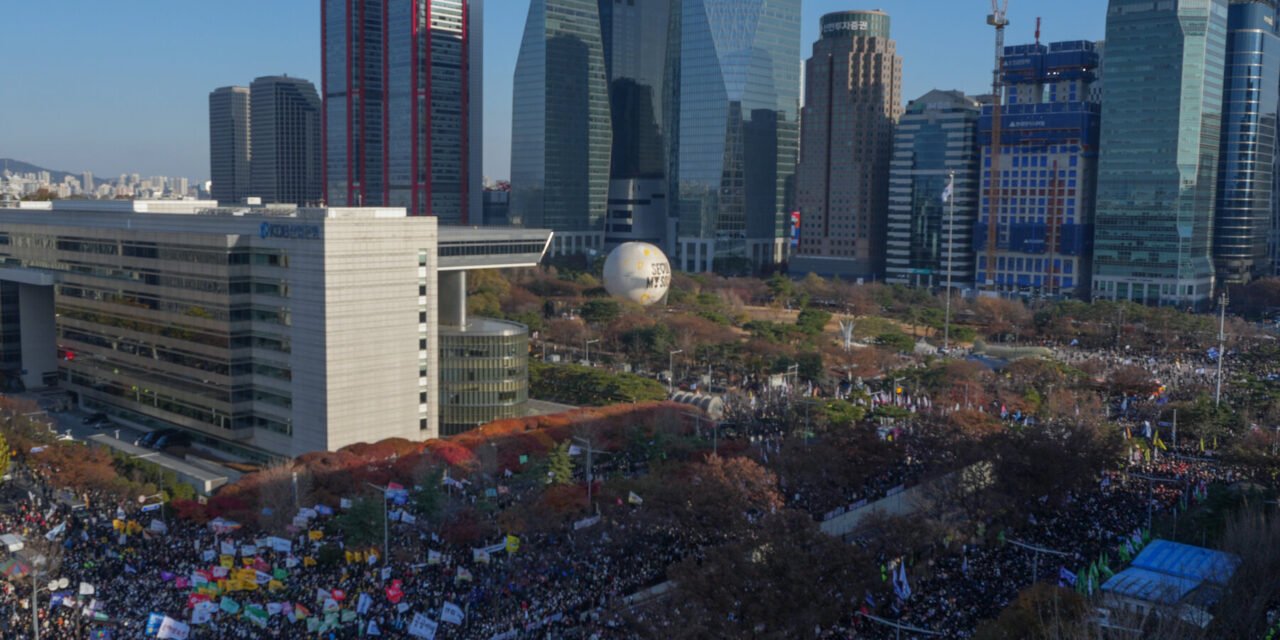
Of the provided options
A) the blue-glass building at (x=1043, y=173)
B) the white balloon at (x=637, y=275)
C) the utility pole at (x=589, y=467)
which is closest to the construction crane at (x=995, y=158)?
the blue-glass building at (x=1043, y=173)

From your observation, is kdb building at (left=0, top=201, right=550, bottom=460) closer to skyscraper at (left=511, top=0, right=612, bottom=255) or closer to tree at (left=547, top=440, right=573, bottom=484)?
tree at (left=547, top=440, right=573, bottom=484)

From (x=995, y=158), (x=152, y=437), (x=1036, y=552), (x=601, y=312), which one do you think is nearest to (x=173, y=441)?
(x=152, y=437)

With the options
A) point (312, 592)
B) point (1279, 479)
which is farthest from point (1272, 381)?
point (312, 592)

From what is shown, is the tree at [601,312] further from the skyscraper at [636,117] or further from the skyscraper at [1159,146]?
the skyscraper at [636,117]

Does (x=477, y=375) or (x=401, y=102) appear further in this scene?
(x=401, y=102)

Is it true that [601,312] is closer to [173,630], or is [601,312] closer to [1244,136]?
[173,630]

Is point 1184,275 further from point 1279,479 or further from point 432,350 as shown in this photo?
point 432,350
